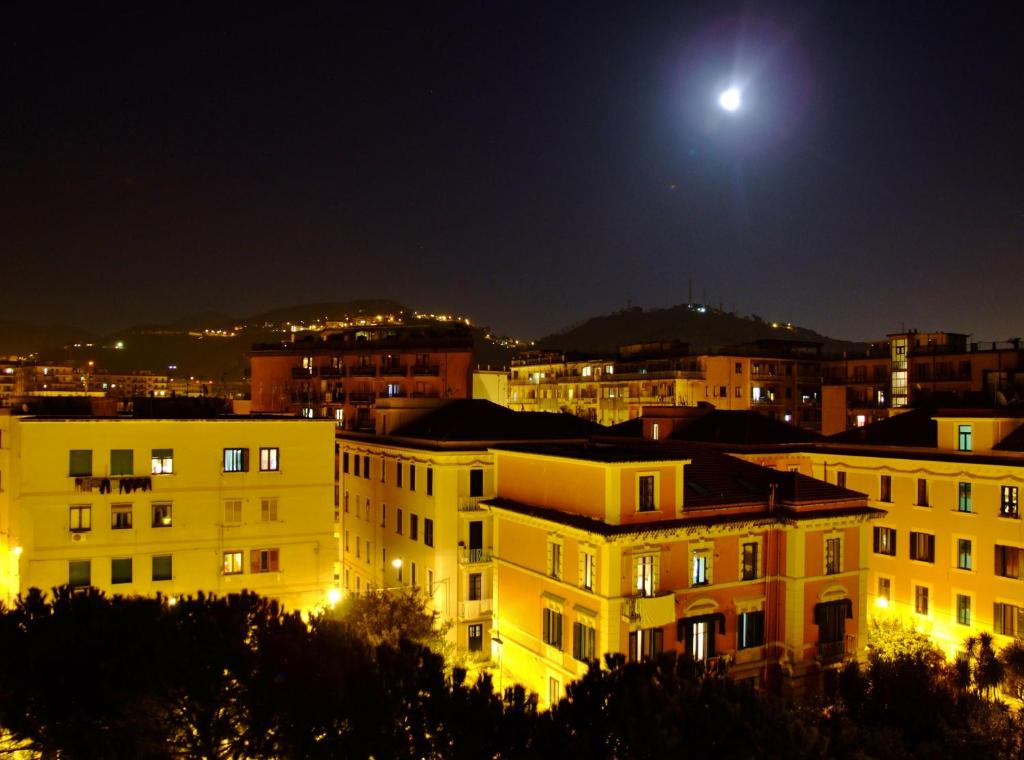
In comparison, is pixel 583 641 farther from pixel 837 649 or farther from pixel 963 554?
pixel 963 554

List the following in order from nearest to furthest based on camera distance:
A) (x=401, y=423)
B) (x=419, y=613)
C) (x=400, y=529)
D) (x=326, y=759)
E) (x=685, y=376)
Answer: (x=326, y=759) < (x=419, y=613) < (x=400, y=529) < (x=401, y=423) < (x=685, y=376)

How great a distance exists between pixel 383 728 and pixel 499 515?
1711 centimetres

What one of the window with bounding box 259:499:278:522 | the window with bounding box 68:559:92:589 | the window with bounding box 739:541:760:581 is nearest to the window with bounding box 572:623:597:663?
the window with bounding box 739:541:760:581

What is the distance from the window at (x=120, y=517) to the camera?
34156mm

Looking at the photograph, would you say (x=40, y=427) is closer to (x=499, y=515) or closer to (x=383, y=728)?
(x=499, y=515)

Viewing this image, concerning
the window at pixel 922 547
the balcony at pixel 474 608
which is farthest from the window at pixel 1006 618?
the balcony at pixel 474 608

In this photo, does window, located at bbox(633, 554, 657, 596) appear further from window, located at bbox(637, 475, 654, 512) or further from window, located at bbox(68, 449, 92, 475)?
window, located at bbox(68, 449, 92, 475)

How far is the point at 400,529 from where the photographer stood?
43812 millimetres

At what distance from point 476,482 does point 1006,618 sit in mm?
24283

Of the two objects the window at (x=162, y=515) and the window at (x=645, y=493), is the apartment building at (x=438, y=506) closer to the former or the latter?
the window at (x=162, y=515)

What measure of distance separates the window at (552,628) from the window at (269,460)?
14.3m

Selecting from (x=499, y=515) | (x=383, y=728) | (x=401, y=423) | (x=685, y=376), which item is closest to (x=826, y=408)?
(x=685, y=376)

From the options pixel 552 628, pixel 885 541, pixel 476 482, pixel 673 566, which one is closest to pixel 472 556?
pixel 476 482

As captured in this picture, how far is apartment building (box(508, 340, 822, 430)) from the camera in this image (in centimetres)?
8552
